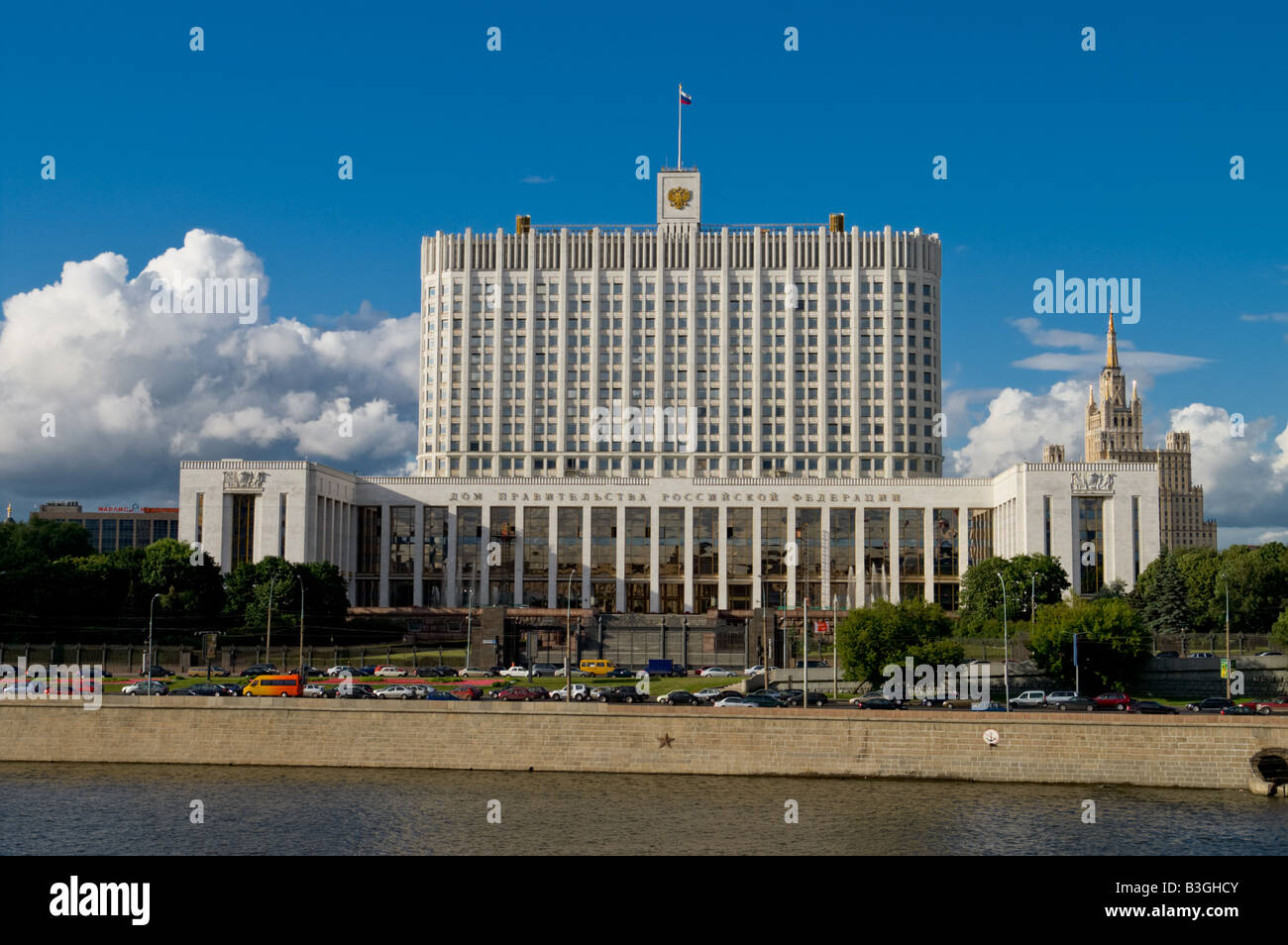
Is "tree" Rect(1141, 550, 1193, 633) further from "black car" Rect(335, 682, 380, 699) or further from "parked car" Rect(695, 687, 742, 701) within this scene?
"black car" Rect(335, 682, 380, 699)

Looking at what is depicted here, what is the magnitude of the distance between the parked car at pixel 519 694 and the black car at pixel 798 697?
14.6 metres

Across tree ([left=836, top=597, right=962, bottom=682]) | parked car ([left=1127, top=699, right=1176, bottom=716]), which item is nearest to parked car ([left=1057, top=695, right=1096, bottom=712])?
parked car ([left=1127, top=699, right=1176, bottom=716])

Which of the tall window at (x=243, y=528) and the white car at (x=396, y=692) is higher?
the tall window at (x=243, y=528)

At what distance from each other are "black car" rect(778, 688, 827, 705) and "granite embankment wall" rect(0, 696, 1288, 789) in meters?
8.51

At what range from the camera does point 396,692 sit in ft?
269

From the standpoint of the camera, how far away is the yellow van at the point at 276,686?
81.3m

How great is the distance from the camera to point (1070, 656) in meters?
92.0

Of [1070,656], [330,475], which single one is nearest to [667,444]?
[330,475]

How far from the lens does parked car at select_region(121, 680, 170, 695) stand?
78.7 m

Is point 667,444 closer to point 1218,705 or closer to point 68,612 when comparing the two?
point 68,612

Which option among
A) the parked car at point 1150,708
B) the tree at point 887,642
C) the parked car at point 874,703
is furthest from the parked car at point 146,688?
the parked car at point 1150,708

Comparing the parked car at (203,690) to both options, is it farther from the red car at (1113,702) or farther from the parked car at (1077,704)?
the red car at (1113,702)
